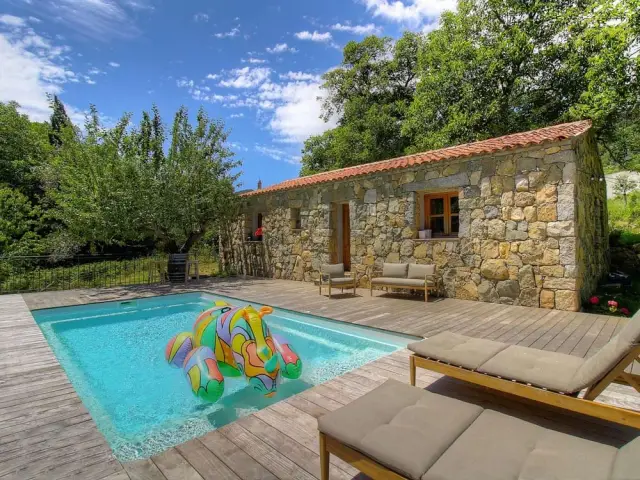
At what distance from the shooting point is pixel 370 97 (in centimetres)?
2017

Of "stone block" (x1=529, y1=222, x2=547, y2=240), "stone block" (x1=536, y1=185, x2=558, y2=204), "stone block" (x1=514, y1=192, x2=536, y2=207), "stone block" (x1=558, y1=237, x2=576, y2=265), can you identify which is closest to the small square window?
"stone block" (x1=514, y1=192, x2=536, y2=207)

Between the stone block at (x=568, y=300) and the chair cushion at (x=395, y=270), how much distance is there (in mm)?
3045

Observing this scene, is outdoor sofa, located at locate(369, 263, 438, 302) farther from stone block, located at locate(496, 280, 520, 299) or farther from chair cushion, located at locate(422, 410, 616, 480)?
chair cushion, located at locate(422, 410, 616, 480)

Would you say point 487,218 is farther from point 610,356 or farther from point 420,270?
point 610,356

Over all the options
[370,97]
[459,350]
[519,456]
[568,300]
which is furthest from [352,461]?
[370,97]

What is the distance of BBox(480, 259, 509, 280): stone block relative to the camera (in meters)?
6.98

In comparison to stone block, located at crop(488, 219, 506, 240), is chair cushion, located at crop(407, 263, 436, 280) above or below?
below

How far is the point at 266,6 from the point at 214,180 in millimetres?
6376

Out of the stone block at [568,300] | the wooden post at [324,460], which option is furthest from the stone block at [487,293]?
the wooden post at [324,460]

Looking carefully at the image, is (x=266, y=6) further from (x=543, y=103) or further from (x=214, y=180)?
(x=543, y=103)

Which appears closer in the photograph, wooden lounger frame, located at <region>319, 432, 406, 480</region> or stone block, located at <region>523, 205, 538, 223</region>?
wooden lounger frame, located at <region>319, 432, 406, 480</region>

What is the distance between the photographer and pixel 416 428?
1752mm

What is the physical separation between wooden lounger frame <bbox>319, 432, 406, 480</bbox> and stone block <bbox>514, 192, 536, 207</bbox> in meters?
6.65

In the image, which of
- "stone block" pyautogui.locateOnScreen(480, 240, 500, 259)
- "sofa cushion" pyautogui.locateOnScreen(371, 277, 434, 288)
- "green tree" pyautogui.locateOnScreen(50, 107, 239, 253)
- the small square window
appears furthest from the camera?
the small square window
